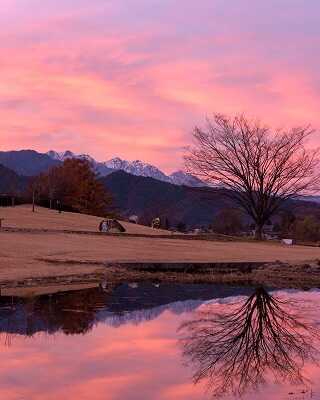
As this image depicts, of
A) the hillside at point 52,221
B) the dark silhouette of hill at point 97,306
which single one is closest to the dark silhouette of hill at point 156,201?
the hillside at point 52,221

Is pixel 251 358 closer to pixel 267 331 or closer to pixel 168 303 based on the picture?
pixel 267 331

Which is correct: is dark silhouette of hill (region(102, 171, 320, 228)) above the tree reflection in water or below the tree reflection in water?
above

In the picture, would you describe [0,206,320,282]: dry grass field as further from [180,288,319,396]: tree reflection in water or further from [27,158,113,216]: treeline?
[27,158,113,216]: treeline

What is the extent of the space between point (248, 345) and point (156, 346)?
4.45 feet

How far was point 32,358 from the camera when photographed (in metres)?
8.41

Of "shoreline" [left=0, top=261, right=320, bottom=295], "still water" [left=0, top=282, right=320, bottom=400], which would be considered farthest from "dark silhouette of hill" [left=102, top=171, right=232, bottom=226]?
"still water" [left=0, top=282, right=320, bottom=400]

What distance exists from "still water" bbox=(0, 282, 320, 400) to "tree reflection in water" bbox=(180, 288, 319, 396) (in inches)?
0.5

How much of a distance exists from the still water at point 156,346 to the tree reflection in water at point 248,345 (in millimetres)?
13

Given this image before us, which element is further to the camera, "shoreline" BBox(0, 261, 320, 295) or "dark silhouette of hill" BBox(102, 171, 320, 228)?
"dark silhouette of hill" BBox(102, 171, 320, 228)

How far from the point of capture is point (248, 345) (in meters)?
9.76

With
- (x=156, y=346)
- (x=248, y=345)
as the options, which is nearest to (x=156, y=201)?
(x=248, y=345)

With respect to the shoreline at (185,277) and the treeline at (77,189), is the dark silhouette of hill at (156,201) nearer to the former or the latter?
the treeline at (77,189)

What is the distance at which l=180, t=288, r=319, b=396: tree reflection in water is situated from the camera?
7.79 metres

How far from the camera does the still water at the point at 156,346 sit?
7.20m
